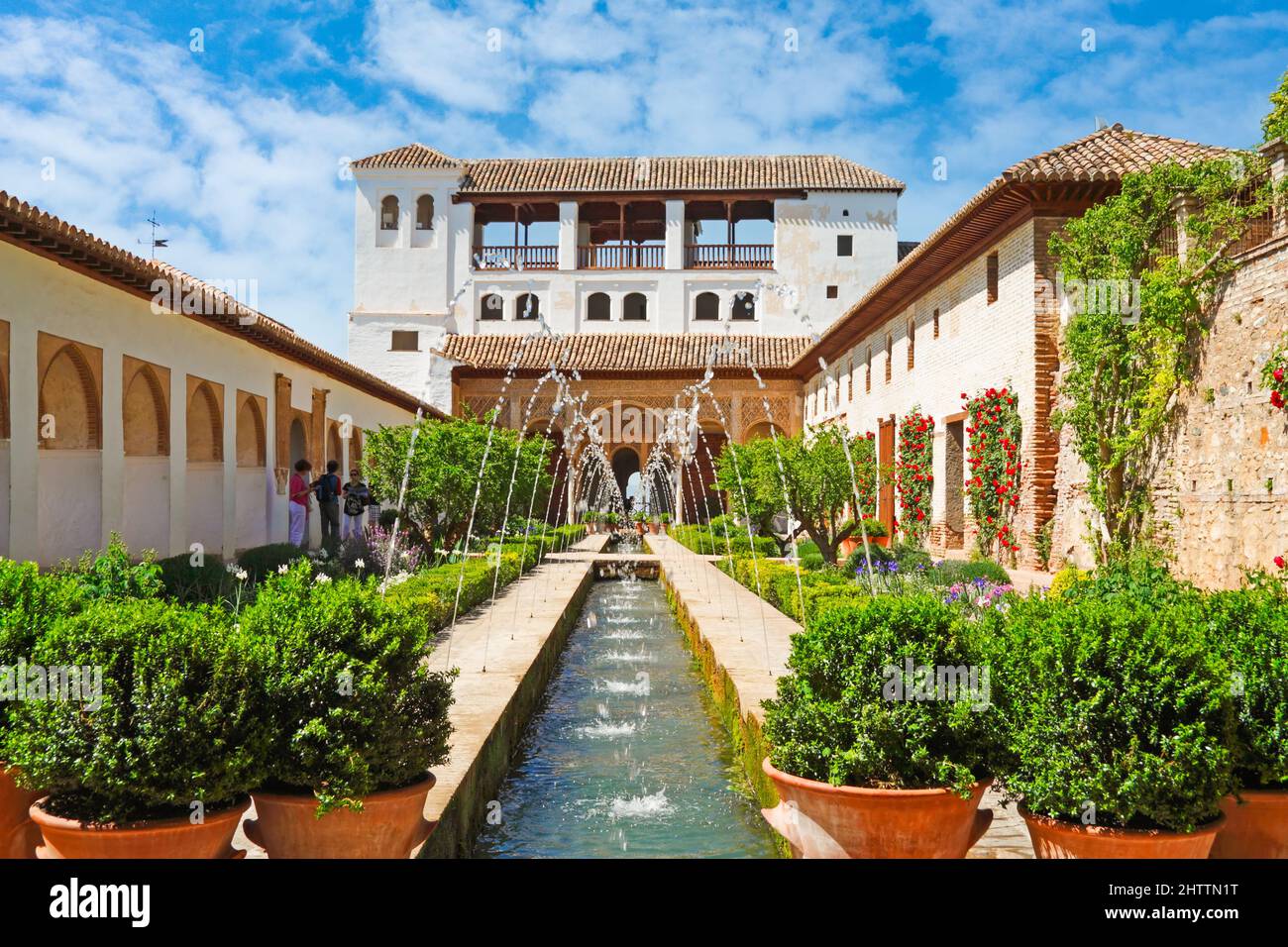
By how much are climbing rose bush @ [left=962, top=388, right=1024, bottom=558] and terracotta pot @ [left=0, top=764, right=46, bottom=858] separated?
11863mm

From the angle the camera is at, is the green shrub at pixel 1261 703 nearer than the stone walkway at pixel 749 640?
Yes

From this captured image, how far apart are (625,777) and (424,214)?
101ft

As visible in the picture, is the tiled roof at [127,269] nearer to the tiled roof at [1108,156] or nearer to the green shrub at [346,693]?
the green shrub at [346,693]

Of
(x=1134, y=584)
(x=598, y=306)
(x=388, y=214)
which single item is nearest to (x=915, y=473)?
(x=1134, y=584)

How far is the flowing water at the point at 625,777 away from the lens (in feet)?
16.5

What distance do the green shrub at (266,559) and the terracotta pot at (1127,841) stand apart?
1046cm

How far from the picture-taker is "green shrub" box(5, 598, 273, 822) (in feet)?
10.1

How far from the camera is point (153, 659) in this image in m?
3.22

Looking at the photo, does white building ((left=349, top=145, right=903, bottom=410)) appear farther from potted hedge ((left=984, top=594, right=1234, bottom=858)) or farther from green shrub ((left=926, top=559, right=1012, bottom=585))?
potted hedge ((left=984, top=594, right=1234, bottom=858))

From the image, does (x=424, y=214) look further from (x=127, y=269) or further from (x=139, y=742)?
(x=139, y=742)

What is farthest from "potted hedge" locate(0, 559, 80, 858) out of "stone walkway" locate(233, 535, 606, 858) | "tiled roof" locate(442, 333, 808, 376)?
"tiled roof" locate(442, 333, 808, 376)

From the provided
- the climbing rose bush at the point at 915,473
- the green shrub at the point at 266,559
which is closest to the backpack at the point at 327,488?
the green shrub at the point at 266,559

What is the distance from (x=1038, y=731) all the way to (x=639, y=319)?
3198 centimetres
